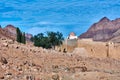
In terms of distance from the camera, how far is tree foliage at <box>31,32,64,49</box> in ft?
158

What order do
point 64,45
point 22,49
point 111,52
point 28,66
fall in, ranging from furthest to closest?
point 64,45
point 111,52
point 22,49
point 28,66

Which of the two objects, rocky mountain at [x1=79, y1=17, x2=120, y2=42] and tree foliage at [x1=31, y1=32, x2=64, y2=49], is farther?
rocky mountain at [x1=79, y1=17, x2=120, y2=42]

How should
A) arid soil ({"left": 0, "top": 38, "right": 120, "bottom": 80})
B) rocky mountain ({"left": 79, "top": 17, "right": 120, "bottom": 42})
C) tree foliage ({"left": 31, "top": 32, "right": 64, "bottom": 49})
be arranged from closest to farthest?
arid soil ({"left": 0, "top": 38, "right": 120, "bottom": 80}) < tree foliage ({"left": 31, "top": 32, "right": 64, "bottom": 49}) < rocky mountain ({"left": 79, "top": 17, "right": 120, "bottom": 42})

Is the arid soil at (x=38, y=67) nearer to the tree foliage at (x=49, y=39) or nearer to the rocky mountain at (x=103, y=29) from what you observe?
the tree foliage at (x=49, y=39)

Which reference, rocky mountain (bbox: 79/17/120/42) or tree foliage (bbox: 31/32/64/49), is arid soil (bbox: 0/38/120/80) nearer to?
tree foliage (bbox: 31/32/64/49)

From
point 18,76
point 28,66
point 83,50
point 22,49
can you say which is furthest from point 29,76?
point 83,50

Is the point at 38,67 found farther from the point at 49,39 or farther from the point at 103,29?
the point at 103,29

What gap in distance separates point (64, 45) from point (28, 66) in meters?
30.2

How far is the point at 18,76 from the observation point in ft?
52.0

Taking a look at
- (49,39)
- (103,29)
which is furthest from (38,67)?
(103,29)

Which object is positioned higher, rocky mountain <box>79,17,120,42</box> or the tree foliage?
rocky mountain <box>79,17,120,42</box>

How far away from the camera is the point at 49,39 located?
4944cm

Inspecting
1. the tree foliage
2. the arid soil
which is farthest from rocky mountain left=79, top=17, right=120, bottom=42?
the arid soil

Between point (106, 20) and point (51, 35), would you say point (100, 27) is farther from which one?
point (51, 35)
